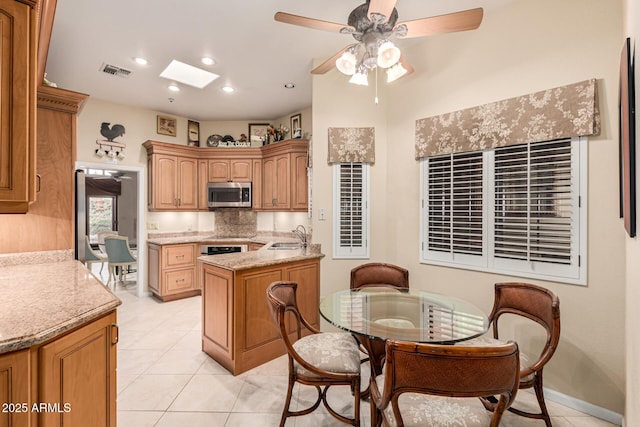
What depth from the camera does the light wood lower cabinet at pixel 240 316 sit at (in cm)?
247

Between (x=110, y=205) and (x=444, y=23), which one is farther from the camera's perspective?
(x=110, y=205)

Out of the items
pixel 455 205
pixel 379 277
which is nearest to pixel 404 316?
pixel 379 277

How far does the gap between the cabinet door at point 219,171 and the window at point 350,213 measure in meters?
2.59

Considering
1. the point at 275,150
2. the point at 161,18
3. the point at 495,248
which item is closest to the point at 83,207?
the point at 161,18

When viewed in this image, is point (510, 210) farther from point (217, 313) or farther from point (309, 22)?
point (217, 313)

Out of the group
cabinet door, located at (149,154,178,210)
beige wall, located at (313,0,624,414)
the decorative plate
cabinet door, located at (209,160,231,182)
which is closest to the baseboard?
beige wall, located at (313,0,624,414)

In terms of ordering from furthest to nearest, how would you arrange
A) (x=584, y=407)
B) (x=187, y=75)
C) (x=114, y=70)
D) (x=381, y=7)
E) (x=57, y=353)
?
1. (x=187, y=75)
2. (x=114, y=70)
3. (x=584, y=407)
4. (x=381, y=7)
5. (x=57, y=353)

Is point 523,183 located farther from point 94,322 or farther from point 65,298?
point 65,298

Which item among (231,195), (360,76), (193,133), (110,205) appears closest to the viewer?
(360,76)

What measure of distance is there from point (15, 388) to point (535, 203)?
3072mm

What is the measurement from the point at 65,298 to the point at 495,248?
9.57 feet

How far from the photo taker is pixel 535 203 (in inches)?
89.1

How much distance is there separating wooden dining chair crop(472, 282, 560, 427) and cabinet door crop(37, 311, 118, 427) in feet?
6.66

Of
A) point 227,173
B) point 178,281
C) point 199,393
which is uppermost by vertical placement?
point 227,173
